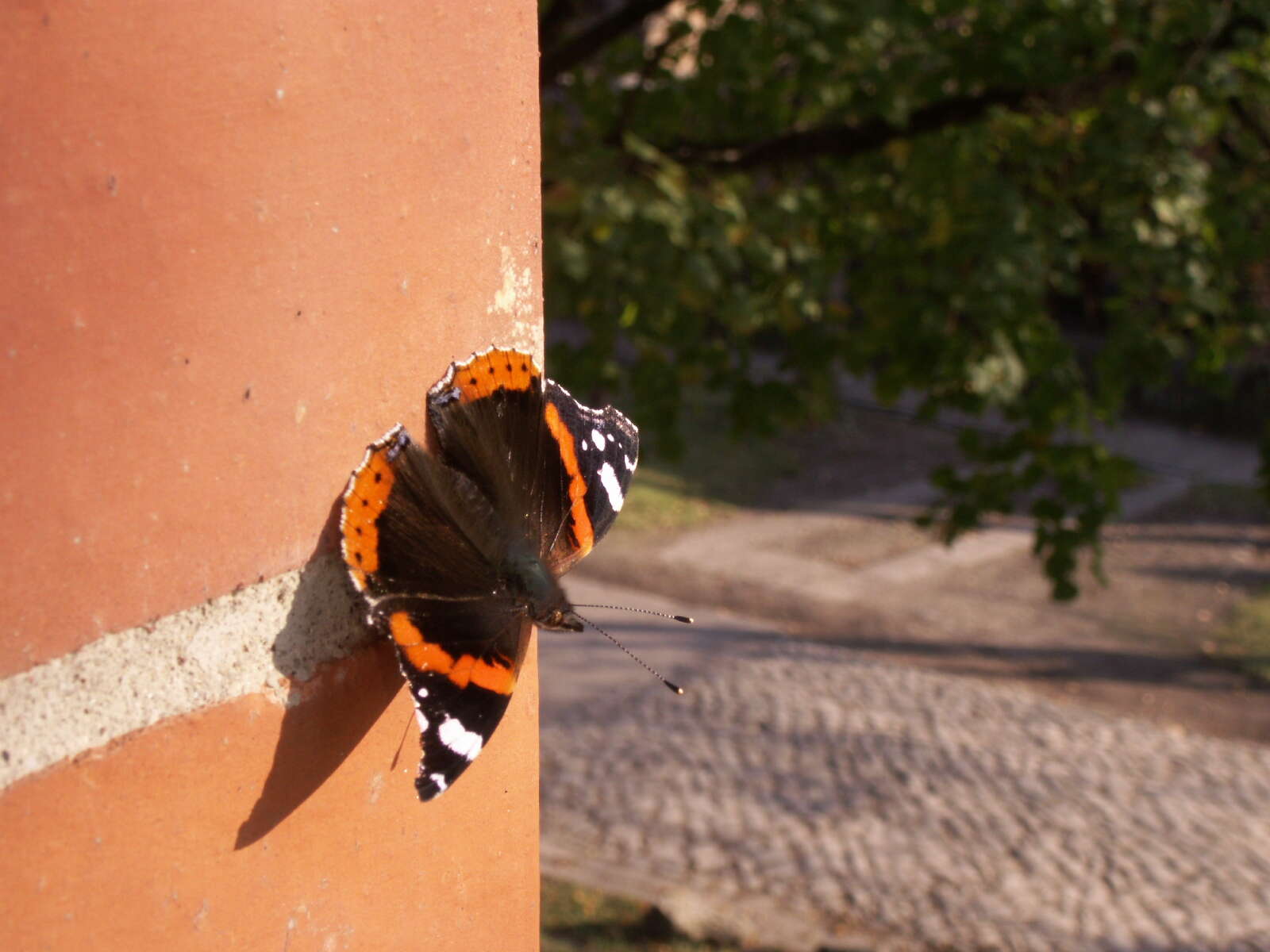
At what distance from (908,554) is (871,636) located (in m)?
2.35

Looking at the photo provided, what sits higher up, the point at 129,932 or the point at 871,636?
the point at 129,932

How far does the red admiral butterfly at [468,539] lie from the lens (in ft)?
2.58

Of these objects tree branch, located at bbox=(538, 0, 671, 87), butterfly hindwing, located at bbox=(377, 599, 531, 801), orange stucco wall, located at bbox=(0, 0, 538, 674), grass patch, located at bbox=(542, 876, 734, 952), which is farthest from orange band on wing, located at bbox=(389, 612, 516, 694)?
grass patch, located at bbox=(542, 876, 734, 952)

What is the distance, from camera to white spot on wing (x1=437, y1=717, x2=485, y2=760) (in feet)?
2.63

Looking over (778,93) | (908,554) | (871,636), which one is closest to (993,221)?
(778,93)

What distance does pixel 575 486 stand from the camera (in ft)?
4.09

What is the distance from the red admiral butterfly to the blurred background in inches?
117

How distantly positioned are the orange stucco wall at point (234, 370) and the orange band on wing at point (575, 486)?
0.33 m

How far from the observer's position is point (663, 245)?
13.4 feet

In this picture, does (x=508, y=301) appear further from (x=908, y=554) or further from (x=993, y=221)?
(x=908, y=554)

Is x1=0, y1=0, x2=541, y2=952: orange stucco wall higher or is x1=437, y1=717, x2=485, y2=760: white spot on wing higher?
x1=0, y1=0, x2=541, y2=952: orange stucco wall

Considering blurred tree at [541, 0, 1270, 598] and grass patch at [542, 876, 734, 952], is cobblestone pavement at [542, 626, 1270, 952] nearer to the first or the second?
grass patch at [542, 876, 734, 952]

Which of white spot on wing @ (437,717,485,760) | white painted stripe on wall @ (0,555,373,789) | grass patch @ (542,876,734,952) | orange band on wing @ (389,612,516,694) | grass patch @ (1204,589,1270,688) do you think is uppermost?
white painted stripe on wall @ (0,555,373,789)

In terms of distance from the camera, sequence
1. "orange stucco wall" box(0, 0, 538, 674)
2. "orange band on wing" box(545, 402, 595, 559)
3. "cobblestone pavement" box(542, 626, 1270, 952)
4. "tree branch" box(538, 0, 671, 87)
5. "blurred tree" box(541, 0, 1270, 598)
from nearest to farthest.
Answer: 1. "orange stucco wall" box(0, 0, 538, 674)
2. "orange band on wing" box(545, 402, 595, 559)
3. "blurred tree" box(541, 0, 1270, 598)
4. "tree branch" box(538, 0, 671, 87)
5. "cobblestone pavement" box(542, 626, 1270, 952)
